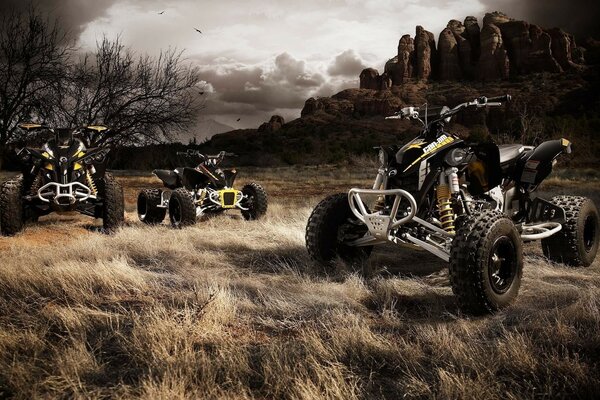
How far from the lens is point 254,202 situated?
30.3 ft

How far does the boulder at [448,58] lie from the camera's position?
4272 inches

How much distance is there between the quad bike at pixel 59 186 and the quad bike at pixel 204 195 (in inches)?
42.4

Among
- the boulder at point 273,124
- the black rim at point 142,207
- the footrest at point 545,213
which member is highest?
the boulder at point 273,124

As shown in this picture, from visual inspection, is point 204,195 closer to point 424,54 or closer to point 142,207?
point 142,207

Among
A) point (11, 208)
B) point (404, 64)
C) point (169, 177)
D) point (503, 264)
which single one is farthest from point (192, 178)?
point (404, 64)

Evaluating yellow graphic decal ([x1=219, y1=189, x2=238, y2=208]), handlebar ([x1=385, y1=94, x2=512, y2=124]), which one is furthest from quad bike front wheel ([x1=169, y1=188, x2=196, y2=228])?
handlebar ([x1=385, y1=94, x2=512, y2=124])

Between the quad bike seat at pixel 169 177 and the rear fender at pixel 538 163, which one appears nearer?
the rear fender at pixel 538 163

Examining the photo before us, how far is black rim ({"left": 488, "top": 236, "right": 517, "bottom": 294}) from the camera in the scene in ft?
12.1

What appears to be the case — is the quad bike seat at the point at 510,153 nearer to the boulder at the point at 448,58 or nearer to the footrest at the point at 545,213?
the footrest at the point at 545,213

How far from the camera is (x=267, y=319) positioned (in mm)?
3408

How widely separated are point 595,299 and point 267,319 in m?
2.34

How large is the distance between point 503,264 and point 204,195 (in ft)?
19.6

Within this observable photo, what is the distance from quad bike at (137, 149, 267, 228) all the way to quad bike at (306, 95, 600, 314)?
13.6ft

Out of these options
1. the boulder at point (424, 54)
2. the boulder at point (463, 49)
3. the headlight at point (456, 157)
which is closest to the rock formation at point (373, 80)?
the boulder at point (424, 54)
